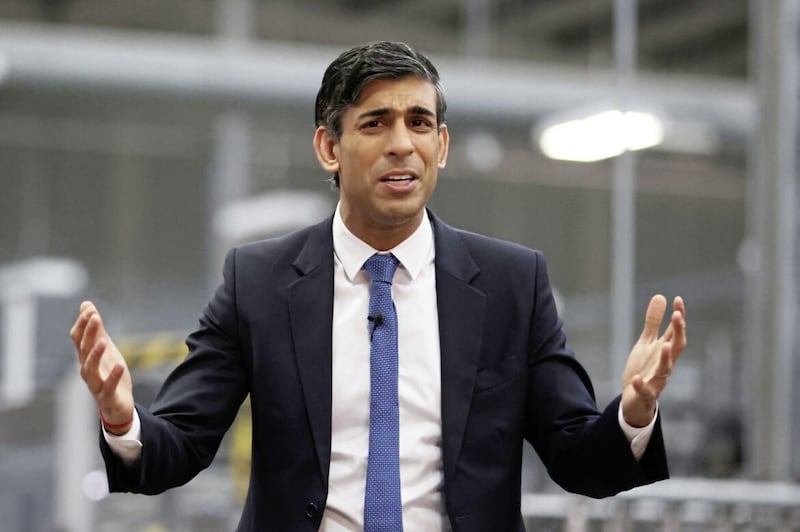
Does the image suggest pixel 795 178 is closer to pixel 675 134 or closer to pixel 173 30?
pixel 675 134

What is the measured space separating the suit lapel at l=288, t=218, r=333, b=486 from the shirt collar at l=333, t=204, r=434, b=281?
1.1 inches

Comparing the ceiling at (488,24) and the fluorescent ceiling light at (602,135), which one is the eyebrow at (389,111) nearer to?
the fluorescent ceiling light at (602,135)

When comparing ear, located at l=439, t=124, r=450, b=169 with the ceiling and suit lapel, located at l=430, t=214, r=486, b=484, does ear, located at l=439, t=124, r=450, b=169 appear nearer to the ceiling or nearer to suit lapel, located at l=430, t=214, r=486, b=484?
suit lapel, located at l=430, t=214, r=486, b=484

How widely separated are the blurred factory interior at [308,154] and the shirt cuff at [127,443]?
7889mm

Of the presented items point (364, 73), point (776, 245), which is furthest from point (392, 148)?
point (776, 245)

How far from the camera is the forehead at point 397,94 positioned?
2463 millimetres

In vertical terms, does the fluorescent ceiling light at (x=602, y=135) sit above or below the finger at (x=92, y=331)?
above

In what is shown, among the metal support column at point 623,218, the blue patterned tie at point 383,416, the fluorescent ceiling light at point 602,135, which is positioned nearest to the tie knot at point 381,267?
the blue patterned tie at point 383,416

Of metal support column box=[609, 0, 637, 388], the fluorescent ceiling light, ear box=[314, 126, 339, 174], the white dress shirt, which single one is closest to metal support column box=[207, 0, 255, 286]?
the fluorescent ceiling light

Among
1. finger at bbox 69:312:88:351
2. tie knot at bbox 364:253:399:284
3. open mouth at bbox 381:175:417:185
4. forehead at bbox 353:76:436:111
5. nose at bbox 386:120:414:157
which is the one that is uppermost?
forehead at bbox 353:76:436:111

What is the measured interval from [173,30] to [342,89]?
8.82 metres

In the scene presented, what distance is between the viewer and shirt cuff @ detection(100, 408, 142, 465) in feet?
7.70

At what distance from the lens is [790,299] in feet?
22.4

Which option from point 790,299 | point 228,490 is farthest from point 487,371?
point 228,490
